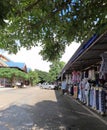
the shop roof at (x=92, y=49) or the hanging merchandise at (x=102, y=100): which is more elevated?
the shop roof at (x=92, y=49)

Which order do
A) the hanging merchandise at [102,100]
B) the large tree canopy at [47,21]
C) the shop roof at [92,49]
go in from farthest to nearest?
1. the hanging merchandise at [102,100]
2. the shop roof at [92,49]
3. the large tree canopy at [47,21]

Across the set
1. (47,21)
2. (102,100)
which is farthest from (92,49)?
(47,21)

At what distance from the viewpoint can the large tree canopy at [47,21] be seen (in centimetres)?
666

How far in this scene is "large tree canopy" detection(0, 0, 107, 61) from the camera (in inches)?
262

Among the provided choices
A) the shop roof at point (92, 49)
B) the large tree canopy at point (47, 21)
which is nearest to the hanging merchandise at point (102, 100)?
the shop roof at point (92, 49)

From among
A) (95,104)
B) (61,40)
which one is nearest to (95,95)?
(95,104)

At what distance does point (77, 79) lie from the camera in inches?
948

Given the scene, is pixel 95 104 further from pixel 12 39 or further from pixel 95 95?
pixel 12 39

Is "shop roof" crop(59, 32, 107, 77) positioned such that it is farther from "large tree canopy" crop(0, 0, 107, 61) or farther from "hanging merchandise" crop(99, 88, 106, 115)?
"hanging merchandise" crop(99, 88, 106, 115)

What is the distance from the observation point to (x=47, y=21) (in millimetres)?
7840

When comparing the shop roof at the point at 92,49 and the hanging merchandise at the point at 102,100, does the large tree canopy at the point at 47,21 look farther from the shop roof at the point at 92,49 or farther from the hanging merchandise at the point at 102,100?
the hanging merchandise at the point at 102,100

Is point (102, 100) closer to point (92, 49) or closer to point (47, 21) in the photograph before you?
point (92, 49)

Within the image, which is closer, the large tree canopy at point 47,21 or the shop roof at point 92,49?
the large tree canopy at point 47,21

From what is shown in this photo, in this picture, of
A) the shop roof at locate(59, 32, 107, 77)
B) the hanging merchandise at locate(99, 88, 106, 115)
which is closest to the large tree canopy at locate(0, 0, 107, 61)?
the shop roof at locate(59, 32, 107, 77)
